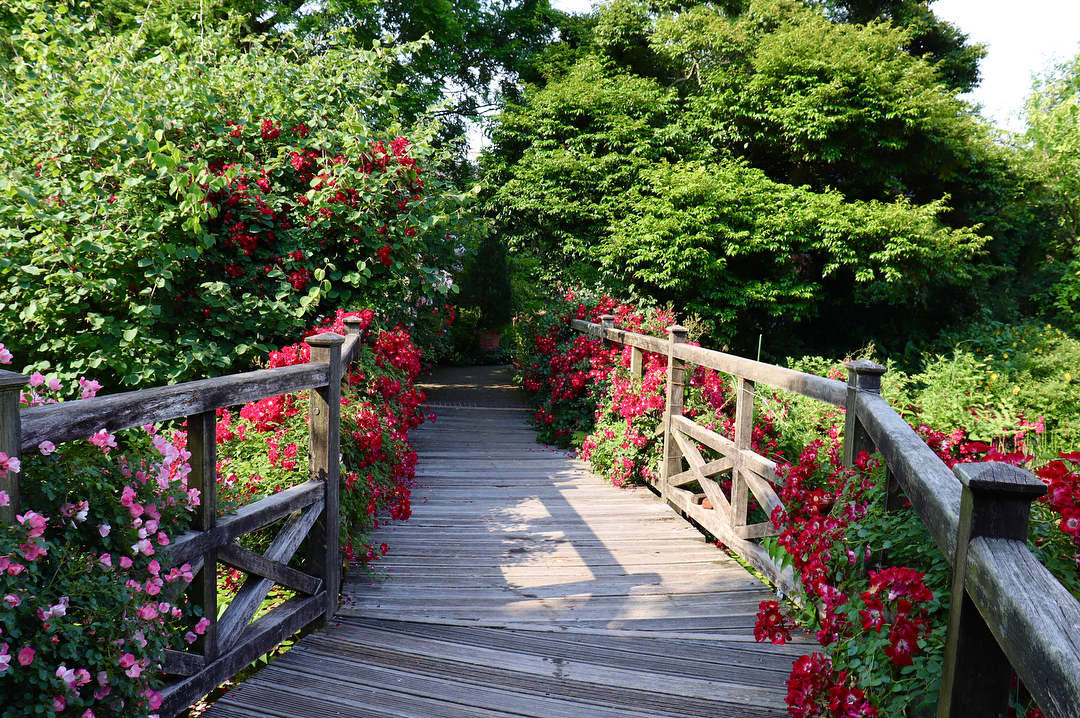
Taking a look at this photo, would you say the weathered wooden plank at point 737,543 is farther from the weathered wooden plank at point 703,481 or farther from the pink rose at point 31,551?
the pink rose at point 31,551

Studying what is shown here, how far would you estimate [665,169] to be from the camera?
11508mm

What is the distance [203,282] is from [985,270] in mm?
14330

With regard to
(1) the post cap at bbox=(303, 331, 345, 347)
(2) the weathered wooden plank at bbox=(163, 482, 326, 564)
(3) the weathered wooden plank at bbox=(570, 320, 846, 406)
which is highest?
(1) the post cap at bbox=(303, 331, 345, 347)

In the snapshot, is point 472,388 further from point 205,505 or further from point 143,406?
point 143,406

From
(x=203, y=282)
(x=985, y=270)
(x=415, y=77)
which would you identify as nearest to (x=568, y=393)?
(x=203, y=282)

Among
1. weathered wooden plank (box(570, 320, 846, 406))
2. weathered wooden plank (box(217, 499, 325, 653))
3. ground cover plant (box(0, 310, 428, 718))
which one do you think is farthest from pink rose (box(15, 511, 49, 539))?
weathered wooden plank (box(570, 320, 846, 406))

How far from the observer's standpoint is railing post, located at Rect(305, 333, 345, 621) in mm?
3113

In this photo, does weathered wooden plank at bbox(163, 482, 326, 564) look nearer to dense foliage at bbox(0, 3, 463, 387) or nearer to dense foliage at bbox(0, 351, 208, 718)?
dense foliage at bbox(0, 351, 208, 718)

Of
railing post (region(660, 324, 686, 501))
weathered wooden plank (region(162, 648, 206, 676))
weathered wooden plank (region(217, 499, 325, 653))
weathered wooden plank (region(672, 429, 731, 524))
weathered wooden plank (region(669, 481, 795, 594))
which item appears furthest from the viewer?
railing post (region(660, 324, 686, 501))

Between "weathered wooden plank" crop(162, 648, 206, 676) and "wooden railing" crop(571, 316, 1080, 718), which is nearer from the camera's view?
"wooden railing" crop(571, 316, 1080, 718)

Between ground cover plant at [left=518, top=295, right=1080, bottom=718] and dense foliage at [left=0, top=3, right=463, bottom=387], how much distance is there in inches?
89.2

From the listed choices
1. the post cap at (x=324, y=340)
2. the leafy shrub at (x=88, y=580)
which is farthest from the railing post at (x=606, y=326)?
the leafy shrub at (x=88, y=580)

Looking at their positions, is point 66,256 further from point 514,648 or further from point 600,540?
point 600,540

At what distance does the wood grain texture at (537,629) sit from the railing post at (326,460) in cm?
24
